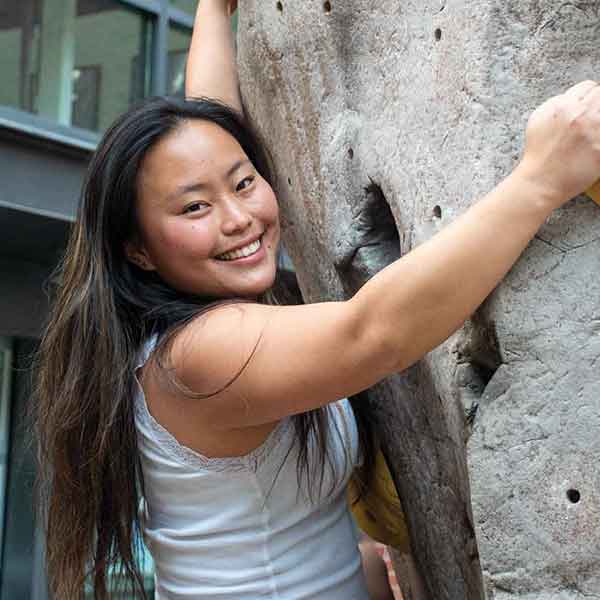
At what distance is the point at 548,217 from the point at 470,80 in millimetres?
209

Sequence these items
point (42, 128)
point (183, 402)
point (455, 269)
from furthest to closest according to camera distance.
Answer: point (42, 128), point (183, 402), point (455, 269)

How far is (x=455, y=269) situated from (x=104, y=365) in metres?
0.58

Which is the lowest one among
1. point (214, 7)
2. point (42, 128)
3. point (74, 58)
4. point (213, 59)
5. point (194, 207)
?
point (194, 207)

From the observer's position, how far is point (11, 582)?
17.8ft

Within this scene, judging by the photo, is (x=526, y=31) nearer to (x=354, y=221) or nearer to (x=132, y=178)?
(x=354, y=221)

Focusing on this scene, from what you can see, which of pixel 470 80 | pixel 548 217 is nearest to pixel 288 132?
pixel 470 80

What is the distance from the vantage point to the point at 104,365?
1.66 metres

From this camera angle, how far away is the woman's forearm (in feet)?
4.39

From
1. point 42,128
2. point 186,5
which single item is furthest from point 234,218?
point 186,5

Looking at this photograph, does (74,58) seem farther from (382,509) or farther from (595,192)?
(595,192)

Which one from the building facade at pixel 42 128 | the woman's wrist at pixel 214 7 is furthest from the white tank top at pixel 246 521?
the building facade at pixel 42 128

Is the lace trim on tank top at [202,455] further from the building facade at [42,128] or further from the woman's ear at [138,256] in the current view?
the building facade at [42,128]

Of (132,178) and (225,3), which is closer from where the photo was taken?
(132,178)

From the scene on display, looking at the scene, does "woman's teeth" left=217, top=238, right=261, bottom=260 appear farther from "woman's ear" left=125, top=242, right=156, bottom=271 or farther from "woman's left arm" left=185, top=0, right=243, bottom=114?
"woman's left arm" left=185, top=0, right=243, bottom=114
